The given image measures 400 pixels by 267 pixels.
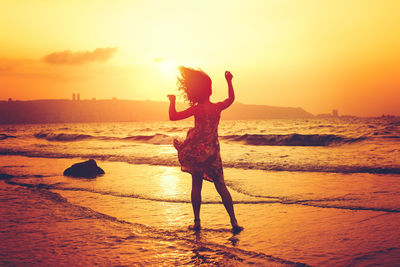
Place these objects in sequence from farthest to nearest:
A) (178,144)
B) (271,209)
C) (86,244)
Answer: (271,209) < (178,144) < (86,244)

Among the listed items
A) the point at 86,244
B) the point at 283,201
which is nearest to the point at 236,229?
the point at 86,244

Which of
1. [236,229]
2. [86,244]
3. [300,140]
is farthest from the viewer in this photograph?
[300,140]

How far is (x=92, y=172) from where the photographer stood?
29.6 ft

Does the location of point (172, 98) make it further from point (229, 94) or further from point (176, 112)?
point (229, 94)

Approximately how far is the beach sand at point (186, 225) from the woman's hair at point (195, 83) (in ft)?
5.62

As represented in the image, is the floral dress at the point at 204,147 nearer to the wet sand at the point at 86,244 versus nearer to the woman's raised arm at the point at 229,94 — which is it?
the woman's raised arm at the point at 229,94

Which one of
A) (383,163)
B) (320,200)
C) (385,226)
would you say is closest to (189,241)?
(385,226)

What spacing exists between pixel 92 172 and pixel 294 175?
5623 millimetres

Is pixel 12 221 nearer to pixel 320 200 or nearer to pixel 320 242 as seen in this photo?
pixel 320 242

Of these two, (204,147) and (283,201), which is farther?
(283,201)

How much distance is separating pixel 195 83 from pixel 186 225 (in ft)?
6.24

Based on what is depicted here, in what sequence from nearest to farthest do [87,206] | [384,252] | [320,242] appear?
1. [384,252]
2. [320,242]
3. [87,206]

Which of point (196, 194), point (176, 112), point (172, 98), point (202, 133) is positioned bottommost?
point (196, 194)

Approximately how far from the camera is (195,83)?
13.6 feet
